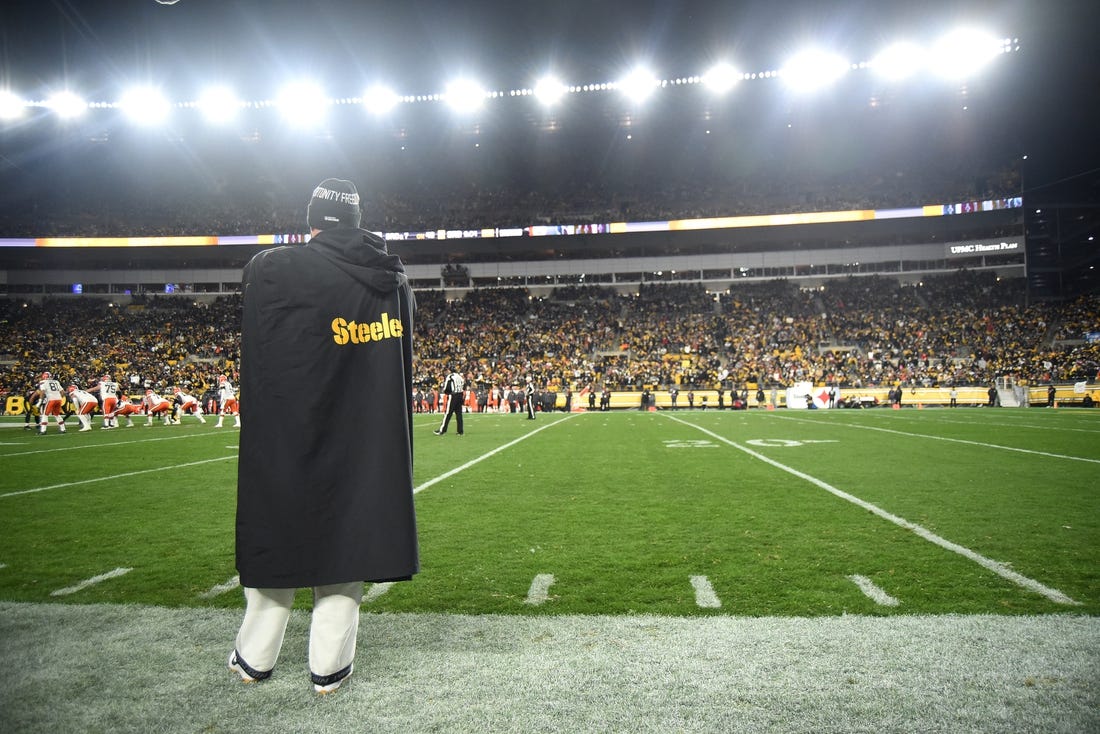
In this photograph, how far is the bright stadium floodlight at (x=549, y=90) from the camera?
1561 inches

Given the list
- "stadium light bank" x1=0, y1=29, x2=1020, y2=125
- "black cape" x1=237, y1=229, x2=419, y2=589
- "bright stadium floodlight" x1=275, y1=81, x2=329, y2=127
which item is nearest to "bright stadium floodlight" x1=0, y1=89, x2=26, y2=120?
"stadium light bank" x1=0, y1=29, x2=1020, y2=125

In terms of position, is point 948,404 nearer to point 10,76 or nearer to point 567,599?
point 567,599

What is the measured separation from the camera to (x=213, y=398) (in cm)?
3353

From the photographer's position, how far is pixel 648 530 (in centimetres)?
536

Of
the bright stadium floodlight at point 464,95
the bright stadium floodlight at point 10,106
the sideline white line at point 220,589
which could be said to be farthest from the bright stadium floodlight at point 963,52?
the bright stadium floodlight at point 10,106

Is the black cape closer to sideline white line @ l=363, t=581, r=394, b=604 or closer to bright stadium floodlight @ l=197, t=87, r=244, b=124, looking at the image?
sideline white line @ l=363, t=581, r=394, b=604

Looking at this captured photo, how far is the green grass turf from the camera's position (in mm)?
3645

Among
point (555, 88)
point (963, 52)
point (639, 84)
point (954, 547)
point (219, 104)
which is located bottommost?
point (954, 547)

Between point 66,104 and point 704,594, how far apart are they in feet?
165

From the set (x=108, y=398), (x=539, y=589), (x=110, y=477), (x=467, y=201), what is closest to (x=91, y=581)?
(x=539, y=589)

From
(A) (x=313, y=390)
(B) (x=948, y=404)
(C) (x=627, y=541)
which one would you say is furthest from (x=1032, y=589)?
(B) (x=948, y=404)

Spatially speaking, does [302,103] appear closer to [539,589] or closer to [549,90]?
[549,90]

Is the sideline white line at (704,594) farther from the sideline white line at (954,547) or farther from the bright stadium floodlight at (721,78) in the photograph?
the bright stadium floodlight at (721,78)

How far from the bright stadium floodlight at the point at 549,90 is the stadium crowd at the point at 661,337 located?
15478 millimetres
